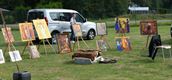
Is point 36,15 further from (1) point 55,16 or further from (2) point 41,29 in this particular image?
(2) point 41,29

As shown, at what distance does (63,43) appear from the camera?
59.8ft

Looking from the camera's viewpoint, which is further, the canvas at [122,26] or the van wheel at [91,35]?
the van wheel at [91,35]

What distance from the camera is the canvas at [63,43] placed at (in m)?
18.1

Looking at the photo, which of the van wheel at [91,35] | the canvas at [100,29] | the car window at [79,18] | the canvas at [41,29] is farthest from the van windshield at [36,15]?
the canvas at [41,29]

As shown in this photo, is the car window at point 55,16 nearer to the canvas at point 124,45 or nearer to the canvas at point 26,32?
the canvas at point 124,45

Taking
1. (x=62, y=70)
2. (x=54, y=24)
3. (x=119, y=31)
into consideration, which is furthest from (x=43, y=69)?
(x=54, y=24)

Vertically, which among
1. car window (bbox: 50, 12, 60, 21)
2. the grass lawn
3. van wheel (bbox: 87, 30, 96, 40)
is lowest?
the grass lawn

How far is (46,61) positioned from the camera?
15430 mm

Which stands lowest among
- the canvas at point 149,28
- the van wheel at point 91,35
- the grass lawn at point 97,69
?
the grass lawn at point 97,69

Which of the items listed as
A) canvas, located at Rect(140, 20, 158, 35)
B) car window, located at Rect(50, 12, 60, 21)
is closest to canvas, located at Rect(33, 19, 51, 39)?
canvas, located at Rect(140, 20, 158, 35)

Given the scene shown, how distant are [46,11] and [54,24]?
2.73 feet

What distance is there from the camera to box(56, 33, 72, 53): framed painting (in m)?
18.1

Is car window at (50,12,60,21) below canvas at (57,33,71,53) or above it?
above

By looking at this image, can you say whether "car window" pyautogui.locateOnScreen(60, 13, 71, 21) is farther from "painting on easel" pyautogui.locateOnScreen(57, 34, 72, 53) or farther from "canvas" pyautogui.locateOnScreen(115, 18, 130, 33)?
"painting on easel" pyautogui.locateOnScreen(57, 34, 72, 53)
